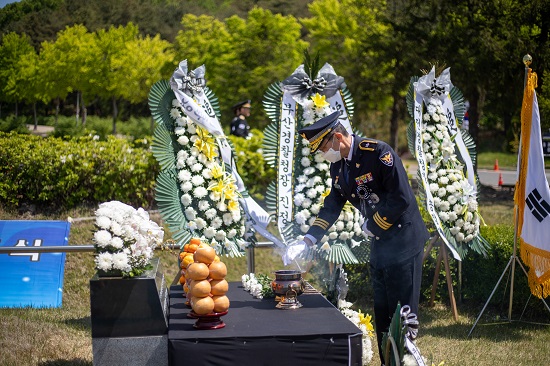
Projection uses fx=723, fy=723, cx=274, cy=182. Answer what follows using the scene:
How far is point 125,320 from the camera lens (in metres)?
4.61

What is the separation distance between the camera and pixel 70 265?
29.9 ft

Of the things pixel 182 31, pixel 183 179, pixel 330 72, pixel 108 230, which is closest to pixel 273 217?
pixel 183 179

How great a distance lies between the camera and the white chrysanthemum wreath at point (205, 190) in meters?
7.17

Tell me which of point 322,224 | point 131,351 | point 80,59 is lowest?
point 131,351

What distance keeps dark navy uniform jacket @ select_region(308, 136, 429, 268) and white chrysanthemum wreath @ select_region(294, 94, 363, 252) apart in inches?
81.8

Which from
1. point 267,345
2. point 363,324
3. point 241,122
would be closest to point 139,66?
point 241,122

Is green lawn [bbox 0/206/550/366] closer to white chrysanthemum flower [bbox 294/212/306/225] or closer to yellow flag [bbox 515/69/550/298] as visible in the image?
yellow flag [bbox 515/69/550/298]

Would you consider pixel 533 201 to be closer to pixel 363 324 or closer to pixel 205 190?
pixel 363 324

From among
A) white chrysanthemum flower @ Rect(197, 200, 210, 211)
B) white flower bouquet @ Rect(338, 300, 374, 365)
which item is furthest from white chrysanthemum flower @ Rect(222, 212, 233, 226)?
white flower bouquet @ Rect(338, 300, 374, 365)

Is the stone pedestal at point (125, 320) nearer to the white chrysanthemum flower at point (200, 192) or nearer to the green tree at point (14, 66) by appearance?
the white chrysanthemum flower at point (200, 192)

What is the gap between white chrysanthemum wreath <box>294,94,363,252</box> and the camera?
24.5 feet

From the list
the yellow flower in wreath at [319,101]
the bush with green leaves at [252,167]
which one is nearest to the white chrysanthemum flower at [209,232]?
the yellow flower in wreath at [319,101]

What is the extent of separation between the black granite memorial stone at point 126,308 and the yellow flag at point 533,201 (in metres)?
4.01

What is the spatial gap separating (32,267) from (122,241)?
365 cm
